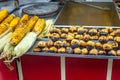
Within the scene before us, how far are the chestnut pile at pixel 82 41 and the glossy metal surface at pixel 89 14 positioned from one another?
0.32 m

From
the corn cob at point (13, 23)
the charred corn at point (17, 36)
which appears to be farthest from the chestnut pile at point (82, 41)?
the corn cob at point (13, 23)

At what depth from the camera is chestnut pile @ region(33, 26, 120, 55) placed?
132 centimetres

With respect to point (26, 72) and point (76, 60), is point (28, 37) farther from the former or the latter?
point (76, 60)

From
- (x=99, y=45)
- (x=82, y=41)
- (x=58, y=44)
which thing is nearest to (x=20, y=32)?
(x=58, y=44)

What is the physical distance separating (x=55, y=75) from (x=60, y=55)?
21cm

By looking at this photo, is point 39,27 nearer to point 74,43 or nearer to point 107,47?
point 74,43

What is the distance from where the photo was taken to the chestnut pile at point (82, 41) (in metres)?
1.32

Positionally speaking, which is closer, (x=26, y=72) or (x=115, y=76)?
(x=115, y=76)

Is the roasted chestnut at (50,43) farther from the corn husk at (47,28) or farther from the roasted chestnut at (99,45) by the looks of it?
the roasted chestnut at (99,45)

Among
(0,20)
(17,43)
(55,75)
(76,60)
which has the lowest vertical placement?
(55,75)

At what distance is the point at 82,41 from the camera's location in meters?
1.40

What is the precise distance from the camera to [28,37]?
1454 mm

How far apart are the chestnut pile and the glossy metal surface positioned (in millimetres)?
321

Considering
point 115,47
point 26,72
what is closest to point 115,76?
point 115,47
